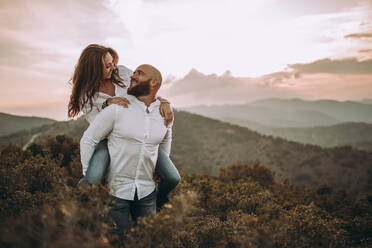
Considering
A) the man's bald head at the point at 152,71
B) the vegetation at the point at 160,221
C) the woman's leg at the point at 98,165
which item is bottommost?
the vegetation at the point at 160,221

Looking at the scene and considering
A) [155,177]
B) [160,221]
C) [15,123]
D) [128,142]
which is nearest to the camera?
[160,221]

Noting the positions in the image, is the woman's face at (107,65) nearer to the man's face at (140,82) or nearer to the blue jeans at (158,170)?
the man's face at (140,82)

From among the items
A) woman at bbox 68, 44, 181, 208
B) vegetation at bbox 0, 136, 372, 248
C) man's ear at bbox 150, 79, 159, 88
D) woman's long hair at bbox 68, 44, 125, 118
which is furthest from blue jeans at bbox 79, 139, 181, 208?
man's ear at bbox 150, 79, 159, 88

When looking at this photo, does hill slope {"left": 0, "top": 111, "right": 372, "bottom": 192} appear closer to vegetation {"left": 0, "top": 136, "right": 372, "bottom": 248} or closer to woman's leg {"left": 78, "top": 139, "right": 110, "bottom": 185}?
vegetation {"left": 0, "top": 136, "right": 372, "bottom": 248}

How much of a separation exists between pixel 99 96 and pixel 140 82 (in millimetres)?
429

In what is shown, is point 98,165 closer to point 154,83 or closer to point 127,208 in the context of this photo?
point 127,208

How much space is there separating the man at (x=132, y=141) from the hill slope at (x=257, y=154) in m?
22.0

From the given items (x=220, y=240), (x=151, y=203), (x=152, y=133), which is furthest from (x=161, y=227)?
(x=220, y=240)

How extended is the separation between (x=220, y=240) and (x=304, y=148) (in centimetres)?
3347

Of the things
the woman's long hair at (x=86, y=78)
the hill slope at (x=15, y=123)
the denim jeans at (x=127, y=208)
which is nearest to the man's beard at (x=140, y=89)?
the woman's long hair at (x=86, y=78)

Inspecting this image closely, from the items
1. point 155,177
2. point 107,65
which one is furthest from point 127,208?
point 107,65

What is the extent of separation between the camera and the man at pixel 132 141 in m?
1.96

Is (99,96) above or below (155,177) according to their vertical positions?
above

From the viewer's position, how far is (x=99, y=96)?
2162 mm
